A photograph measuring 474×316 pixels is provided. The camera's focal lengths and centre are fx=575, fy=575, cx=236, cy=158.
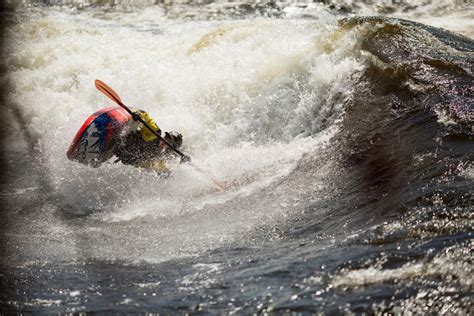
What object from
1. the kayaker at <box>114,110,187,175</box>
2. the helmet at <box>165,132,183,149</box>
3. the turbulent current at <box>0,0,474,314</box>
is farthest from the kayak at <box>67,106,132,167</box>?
the helmet at <box>165,132,183,149</box>

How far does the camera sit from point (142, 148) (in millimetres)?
6195

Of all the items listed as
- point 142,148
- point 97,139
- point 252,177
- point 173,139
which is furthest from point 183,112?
point 252,177

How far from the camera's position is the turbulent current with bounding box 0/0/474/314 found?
328 centimetres

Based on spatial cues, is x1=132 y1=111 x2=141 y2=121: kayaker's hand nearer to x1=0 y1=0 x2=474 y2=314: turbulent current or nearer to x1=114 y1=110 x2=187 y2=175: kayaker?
x1=114 y1=110 x2=187 y2=175: kayaker

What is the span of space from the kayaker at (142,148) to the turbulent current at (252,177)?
15 cm

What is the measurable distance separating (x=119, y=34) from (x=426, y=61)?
7130 mm

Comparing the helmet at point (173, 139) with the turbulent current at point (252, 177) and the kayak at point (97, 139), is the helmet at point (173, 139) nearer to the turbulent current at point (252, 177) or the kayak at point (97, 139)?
the turbulent current at point (252, 177)

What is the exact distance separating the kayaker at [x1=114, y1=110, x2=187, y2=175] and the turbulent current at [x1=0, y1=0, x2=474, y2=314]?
6.0 inches

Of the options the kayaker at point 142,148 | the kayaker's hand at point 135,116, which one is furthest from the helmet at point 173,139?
the kayaker's hand at point 135,116

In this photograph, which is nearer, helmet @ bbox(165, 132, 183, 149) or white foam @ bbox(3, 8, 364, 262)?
white foam @ bbox(3, 8, 364, 262)

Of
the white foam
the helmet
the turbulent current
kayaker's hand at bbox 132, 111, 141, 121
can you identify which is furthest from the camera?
the helmet

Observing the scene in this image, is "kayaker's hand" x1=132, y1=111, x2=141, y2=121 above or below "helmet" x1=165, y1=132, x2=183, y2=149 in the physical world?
above

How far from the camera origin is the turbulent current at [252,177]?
3.28m

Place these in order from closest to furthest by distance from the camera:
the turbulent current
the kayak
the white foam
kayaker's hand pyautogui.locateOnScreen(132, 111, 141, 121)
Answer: the turbulent current, the white foam, the kayak, kayaker's hand pyautogui.locateOnScreen(132, 111, 141, 121)
